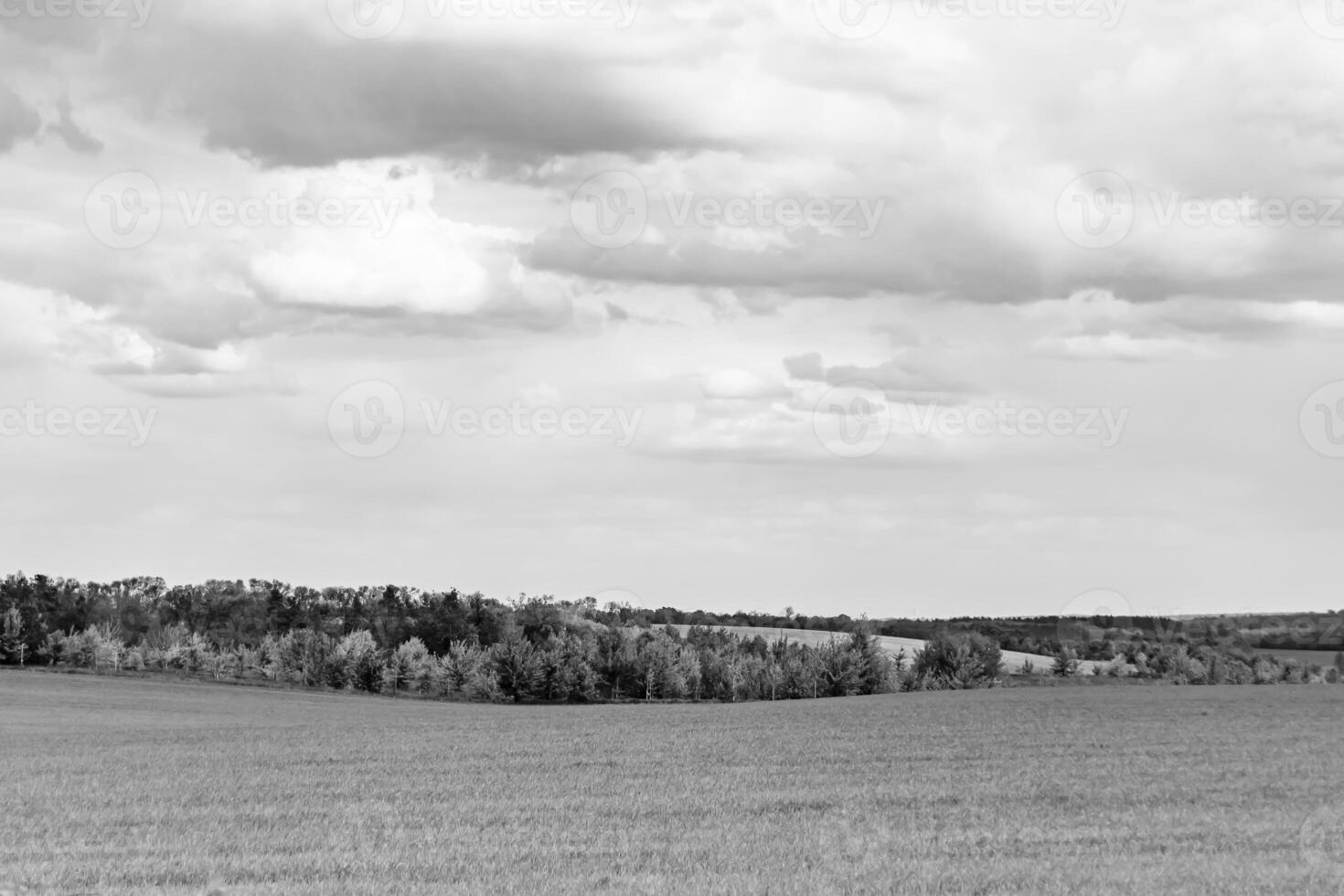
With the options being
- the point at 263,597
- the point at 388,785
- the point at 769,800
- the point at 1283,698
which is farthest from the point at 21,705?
the point at 263,597

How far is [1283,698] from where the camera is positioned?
69.4 m

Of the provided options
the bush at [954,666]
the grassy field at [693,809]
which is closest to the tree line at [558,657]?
the bush at [954,666]

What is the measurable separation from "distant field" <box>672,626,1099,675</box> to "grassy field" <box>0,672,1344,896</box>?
287ft

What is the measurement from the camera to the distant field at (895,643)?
143 metres

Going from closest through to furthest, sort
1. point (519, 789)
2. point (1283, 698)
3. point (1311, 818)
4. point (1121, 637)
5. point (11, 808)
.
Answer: point (1311, 818)
point (11, 808)
point (519, 789)
point (1283, 698)
point (1121, 637)

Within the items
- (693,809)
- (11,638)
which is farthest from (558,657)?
(693,809)

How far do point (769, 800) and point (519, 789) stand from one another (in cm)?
593

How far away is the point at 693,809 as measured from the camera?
2442cm

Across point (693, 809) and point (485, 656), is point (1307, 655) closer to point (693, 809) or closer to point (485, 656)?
point (485, 656)

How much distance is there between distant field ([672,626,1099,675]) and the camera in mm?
142750

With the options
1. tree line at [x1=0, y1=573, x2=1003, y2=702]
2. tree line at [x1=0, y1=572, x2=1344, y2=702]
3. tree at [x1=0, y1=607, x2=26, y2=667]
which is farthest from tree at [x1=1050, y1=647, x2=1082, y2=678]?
tree at [x1=0, y1=607, x2=26, y2=667]

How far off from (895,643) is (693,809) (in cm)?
14539

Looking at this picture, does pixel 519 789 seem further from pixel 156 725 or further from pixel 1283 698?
pixel 1283 698

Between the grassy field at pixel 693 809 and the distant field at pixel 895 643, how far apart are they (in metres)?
87.5
